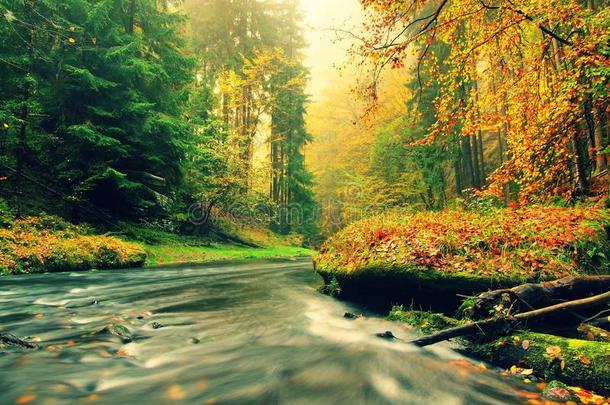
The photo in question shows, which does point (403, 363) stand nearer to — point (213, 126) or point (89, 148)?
point (89, 148)

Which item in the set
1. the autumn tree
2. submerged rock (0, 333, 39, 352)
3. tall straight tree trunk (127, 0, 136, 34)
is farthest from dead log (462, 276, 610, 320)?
tall straight tree trunk (127, 0, 136, 34)

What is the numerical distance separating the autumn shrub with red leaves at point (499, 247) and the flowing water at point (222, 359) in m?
1.13

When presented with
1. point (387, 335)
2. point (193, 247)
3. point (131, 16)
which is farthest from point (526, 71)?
point (131, 16)

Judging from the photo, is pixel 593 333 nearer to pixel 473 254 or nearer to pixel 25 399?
pixel 473 254

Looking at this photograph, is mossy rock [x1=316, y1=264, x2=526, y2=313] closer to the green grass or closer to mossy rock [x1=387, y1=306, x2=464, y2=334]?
mossy rock [x1=387, y1=306, x2=464, y2=334]

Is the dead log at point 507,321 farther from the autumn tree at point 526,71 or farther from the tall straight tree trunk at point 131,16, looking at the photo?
the tall straight tree trunk at point 131,16

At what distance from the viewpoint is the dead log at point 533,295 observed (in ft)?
13.8

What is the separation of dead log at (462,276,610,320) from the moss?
1.30ft

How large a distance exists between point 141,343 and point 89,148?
48.6 feet

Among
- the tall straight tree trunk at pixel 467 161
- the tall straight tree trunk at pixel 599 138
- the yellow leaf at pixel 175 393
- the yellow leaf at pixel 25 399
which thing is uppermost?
the tall straight tree trunk at pixel 467 161

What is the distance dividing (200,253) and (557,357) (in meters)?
17.5

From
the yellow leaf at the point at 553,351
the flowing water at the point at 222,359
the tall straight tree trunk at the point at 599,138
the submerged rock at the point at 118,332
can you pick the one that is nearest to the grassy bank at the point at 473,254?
the flowing water at the point at 222,359

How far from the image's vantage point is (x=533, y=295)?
4.33 meters

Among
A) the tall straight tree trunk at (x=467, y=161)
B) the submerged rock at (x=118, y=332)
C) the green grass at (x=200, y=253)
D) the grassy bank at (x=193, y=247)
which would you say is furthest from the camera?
the tall straight tree trunk at (x=467, y=161)
